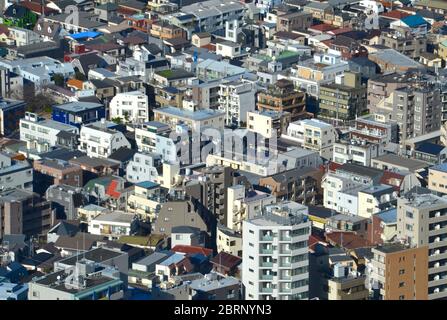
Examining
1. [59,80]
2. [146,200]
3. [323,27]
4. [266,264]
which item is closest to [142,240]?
[146,200]

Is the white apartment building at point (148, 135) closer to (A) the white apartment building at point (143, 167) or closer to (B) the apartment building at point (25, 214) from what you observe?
(A) the white apartment building at point (143, 167)

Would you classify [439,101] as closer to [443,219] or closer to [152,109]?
[152,109]

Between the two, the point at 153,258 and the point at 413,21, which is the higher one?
the point at 153,258

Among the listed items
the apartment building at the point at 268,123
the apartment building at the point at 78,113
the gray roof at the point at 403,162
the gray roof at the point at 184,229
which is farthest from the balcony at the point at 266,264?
the apartment building at the point at 78,113

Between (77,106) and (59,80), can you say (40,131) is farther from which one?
(59,80)

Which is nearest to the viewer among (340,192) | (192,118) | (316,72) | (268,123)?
(340,192)

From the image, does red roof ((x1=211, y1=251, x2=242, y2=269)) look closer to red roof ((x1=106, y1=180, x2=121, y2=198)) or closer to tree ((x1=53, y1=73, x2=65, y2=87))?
red roof ((x1=106, y1=180, x2=121, y2=198))
